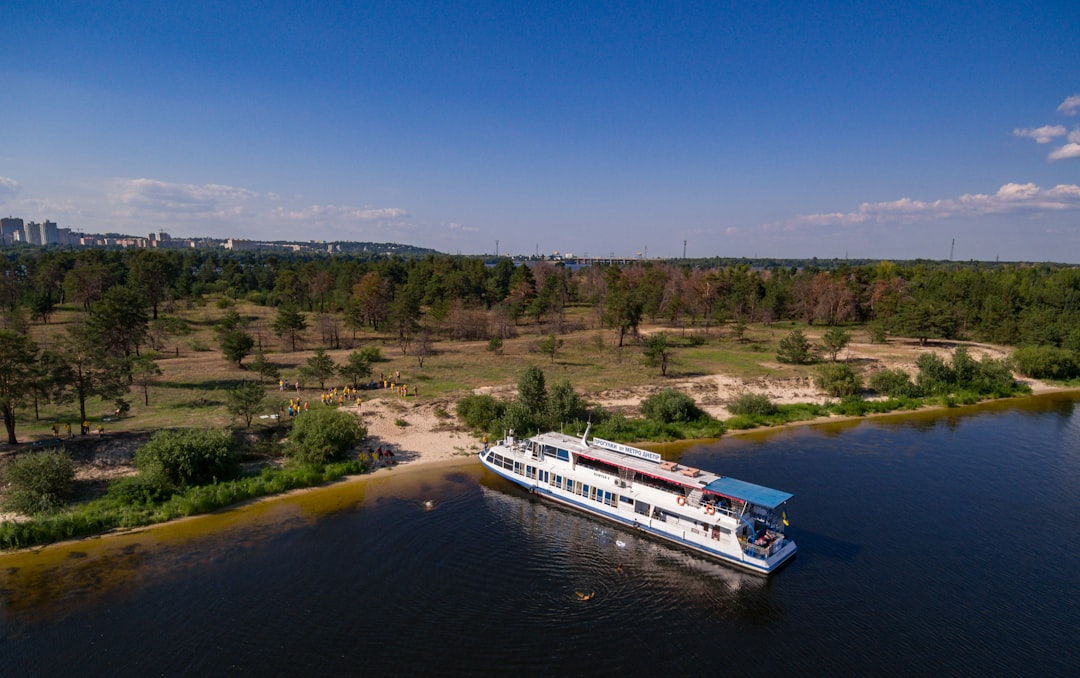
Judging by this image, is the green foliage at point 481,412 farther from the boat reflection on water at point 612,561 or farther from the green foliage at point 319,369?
the green foliage at point 319,369

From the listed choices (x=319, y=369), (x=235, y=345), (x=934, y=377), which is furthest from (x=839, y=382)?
(x=235, y=345)

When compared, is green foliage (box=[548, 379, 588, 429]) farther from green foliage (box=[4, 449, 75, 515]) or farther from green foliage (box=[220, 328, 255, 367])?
green foliage (box=[220, 328, 255, 367])

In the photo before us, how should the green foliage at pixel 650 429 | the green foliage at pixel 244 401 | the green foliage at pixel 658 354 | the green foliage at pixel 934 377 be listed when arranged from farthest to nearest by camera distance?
the green foliage at pixel 658 354 < the green foliage at pixel 934 377 < the green foliage at pixel 650 429 < the green foliage at pixel 244 401

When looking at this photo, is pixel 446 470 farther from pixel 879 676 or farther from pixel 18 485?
pixel 879 676

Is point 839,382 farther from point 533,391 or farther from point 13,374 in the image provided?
point 13,374

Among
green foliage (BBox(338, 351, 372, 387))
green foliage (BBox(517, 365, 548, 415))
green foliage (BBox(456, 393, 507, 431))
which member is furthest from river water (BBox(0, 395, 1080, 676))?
green foliage (BBox(338, 351, 372, 387))

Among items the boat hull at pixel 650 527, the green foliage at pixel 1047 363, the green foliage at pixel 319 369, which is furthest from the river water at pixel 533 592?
the green foliage at pixel 1047 363
